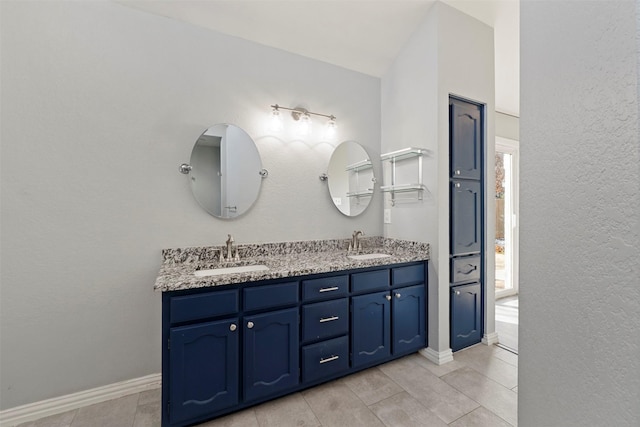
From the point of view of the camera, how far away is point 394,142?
277 centimetres

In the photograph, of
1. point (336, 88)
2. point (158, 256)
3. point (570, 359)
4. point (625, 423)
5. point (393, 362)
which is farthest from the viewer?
point (336, 88)

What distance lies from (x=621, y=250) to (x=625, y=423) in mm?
344

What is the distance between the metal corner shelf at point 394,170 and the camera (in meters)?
2.45

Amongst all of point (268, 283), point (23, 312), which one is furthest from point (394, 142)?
point (23, 312)

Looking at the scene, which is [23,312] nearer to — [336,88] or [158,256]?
[158,256]

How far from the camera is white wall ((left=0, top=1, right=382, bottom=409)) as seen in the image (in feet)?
5.64

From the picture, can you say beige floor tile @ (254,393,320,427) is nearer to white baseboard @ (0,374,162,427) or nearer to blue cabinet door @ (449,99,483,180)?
white baseboard @ (0,374,162,427)

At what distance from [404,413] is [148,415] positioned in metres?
1.58

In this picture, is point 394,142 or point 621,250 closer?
point 621,250

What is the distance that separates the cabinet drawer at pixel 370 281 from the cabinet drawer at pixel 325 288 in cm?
7

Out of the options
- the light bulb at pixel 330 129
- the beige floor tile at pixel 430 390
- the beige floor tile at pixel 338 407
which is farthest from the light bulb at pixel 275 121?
the beige floor tile at pixel 430 390

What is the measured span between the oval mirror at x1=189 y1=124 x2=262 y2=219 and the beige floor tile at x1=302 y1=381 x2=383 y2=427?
4.72 feet

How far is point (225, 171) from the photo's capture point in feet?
7.41

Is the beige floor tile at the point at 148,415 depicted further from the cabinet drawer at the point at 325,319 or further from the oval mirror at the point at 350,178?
the oval mirror at the point at 350,178
